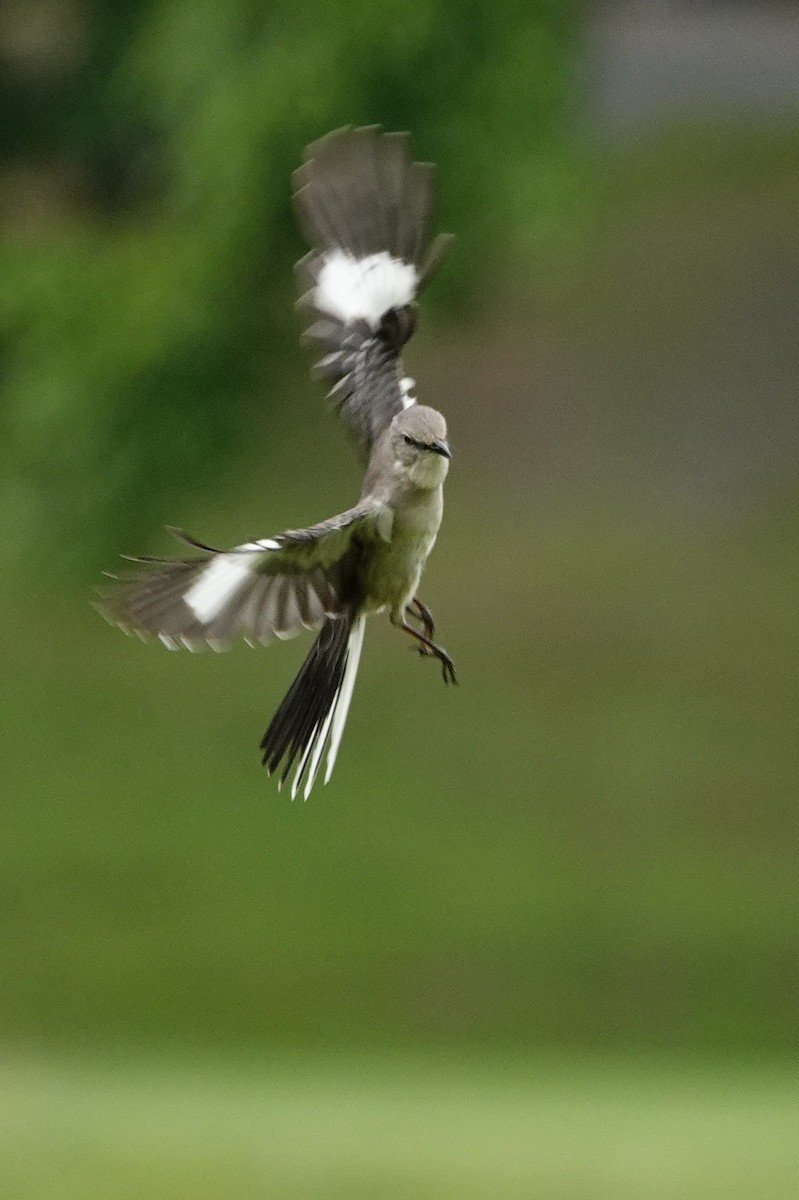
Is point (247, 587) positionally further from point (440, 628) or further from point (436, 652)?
point (440, 628)

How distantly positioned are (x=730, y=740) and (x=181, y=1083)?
219 centimetres

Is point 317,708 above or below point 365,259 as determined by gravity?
below

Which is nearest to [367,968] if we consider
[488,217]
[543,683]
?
[543,683]

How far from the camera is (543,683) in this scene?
709 cm

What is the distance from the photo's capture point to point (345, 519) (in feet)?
3.98

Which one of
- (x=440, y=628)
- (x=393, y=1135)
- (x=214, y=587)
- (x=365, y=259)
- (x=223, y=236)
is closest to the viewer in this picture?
(x=214, y=587)

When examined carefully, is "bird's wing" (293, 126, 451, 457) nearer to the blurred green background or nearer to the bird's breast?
the bird's breast

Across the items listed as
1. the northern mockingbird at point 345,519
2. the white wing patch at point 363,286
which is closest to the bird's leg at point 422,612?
the northern mockingbird at point 345,519

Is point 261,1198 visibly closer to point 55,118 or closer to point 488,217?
point 488,217

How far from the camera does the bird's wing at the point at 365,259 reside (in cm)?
142

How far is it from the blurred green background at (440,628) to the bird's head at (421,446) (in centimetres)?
375

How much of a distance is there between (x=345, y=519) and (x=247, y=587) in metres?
0.09

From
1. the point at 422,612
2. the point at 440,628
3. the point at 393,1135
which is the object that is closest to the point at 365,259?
the point at 422,612

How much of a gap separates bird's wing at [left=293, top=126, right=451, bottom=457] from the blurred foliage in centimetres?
342
